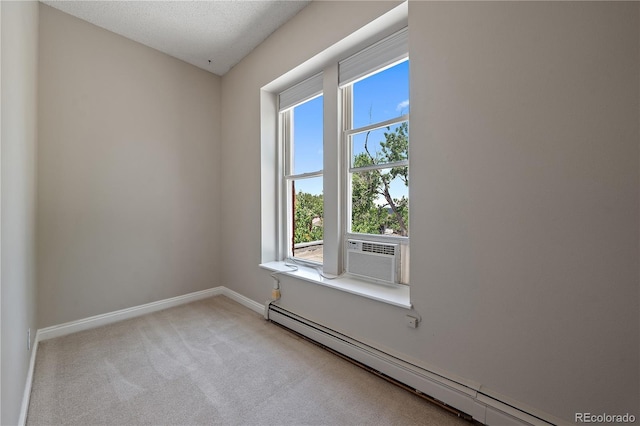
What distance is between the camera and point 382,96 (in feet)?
7.24

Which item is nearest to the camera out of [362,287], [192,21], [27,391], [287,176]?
[27,391]

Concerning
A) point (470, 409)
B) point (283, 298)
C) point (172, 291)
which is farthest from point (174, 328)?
point (470, 409)

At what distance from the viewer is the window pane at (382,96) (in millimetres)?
2072

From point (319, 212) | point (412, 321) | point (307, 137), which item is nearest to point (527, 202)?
point (412, 321)

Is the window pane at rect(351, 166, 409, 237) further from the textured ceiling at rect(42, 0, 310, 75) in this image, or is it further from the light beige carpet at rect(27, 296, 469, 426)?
the textured ceiling at rect(42, 0, 310, 75)

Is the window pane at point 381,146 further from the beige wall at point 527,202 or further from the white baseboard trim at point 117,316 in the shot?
the white baseboard trim at point 117,316

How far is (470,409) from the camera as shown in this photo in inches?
57.1

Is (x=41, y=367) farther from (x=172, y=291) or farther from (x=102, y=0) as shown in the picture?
(x=102, y=0)

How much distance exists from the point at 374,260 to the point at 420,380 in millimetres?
864

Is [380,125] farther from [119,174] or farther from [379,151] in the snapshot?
[119,174]

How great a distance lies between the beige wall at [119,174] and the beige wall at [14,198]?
22.4 inches

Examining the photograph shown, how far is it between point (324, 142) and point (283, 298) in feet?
5.34

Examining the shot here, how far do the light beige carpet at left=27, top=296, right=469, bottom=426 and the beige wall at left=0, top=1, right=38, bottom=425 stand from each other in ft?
1.13

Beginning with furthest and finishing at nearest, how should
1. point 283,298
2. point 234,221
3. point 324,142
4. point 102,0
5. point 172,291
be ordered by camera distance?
point 234,221 → point 172,291 → point 283,298 → point 324,142 → point 102,0
